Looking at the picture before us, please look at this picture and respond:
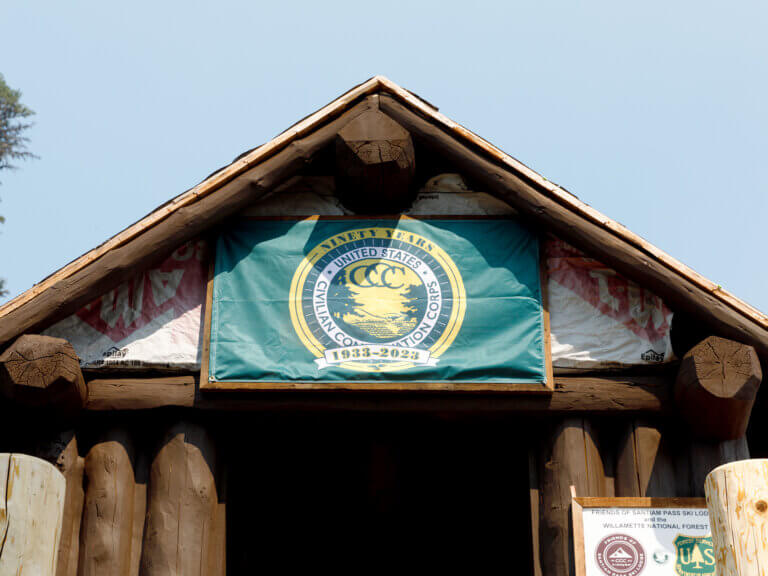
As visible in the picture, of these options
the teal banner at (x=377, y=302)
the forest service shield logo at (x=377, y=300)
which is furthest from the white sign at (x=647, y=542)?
the forest service shield logo at (x=377, y=300)

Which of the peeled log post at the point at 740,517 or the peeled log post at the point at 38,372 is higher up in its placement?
the peeled log post at the point at 38,372

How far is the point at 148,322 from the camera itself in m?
8.85

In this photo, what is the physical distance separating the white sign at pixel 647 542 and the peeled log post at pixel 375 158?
3.02 metres

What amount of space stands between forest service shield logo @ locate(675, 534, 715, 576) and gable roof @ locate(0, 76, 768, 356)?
1478mm

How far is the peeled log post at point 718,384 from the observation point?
8.05 metres

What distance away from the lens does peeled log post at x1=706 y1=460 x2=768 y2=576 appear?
544 cm

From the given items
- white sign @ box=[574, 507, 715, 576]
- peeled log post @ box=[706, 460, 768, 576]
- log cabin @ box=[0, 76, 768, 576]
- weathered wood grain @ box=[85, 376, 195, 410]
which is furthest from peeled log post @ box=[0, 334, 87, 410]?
peeled log post @ box=[706, 460, 768, 576]

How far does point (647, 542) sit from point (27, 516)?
15.2 ft

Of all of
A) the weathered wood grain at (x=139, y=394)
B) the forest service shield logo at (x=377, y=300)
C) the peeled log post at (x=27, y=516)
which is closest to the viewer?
the peeled log post at (x=27, y=516)

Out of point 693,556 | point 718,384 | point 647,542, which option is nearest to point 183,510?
point 647,542

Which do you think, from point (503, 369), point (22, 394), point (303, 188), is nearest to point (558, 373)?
point (503, 369)

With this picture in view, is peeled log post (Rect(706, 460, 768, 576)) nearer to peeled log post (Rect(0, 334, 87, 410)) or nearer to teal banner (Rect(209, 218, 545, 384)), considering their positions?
teal banner (Rect(209, 218, 545, 384))

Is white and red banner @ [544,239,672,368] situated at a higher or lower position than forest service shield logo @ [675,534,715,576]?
higher

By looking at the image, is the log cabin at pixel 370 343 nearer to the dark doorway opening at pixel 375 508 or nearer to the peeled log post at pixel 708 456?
the peeled log post at pixel 708 456
